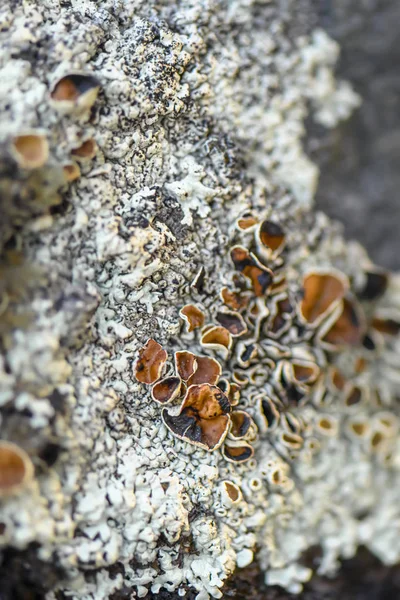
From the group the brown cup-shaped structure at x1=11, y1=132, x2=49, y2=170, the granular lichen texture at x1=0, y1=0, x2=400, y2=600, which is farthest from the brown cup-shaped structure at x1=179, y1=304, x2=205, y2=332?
the brown cup-shaped structure at x1=11, y1=132, x2=49, y2=170

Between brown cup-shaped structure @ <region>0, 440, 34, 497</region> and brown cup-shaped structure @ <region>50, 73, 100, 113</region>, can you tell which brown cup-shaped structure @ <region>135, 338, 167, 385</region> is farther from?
brown cup-shaped structure @ <region>50, 73, 100, 113</region>

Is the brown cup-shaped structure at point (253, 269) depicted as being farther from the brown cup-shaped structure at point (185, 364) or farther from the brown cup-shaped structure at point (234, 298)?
the brown cup-shaped structure at point (185, 364)

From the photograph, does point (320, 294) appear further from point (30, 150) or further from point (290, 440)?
point (30, 150)

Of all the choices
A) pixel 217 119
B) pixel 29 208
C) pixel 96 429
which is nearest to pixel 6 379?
pixel 96 429

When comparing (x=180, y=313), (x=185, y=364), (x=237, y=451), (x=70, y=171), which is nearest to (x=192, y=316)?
(x=180, y=313)

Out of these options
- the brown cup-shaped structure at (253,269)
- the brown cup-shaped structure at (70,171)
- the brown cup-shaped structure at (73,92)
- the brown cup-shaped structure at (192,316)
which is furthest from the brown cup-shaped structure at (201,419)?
the brown cup-shaped structure at (73,92)

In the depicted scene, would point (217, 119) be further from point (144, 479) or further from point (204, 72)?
point (144, 479)
